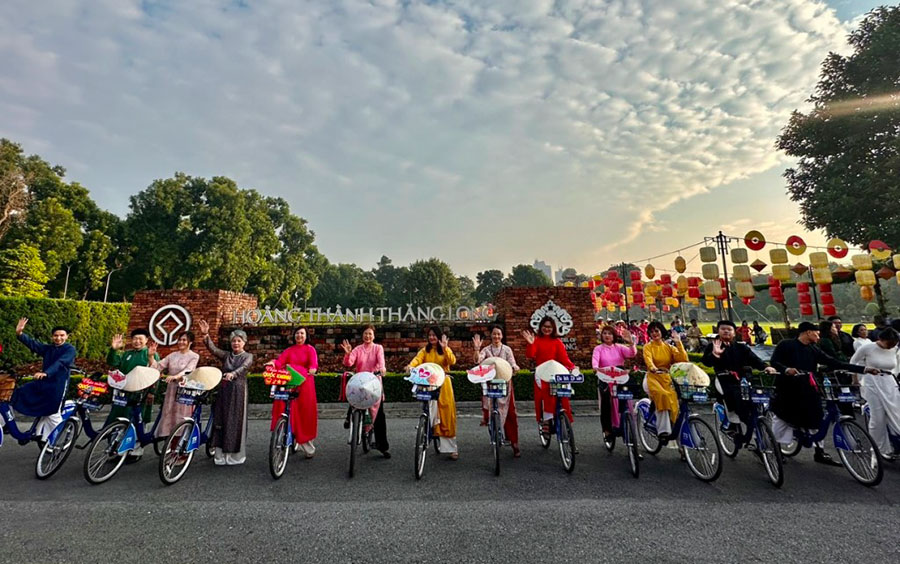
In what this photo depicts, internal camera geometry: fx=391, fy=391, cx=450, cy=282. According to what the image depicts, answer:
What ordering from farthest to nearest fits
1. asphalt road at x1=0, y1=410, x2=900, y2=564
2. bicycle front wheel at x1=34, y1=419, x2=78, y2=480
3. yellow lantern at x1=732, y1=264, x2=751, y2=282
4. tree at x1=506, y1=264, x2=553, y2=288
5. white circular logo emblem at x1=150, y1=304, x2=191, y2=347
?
tree at x1=506, y1=264, x2=553, y2=288
yellow lantern at x1=732, y1=264, x2=751, y2=282
white circular logo emblem at x1=150, y1=304, x2=191, y2=347
bicycle front wheel at x1=34, y1=419, x2=78, y2=480
asphalt road at x1=0, y1=410, x2=900, y2=564

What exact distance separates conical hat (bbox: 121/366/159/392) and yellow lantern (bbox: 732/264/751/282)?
19.2 meters

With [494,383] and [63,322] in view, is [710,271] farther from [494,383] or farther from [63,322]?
[63,322]

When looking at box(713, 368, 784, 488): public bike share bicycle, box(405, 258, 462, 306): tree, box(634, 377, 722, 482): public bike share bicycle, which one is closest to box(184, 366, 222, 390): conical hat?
box(634, 377, 722, 482): public bike share bicycle

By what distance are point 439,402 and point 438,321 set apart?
5981 millimetres

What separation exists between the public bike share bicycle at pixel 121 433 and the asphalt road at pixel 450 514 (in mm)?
216

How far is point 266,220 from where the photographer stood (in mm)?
31719

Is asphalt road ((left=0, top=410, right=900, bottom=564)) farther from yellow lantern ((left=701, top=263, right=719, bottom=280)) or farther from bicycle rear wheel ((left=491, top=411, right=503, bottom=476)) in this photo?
yellow lantern ((left=701, top=263, right=719, bottom=280))

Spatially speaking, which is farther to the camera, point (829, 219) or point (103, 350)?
point (829, 219)

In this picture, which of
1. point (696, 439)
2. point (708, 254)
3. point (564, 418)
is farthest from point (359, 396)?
point (708, 254)

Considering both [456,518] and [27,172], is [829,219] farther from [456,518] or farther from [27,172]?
[27,172]

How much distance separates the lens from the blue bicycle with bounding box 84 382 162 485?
4.41m

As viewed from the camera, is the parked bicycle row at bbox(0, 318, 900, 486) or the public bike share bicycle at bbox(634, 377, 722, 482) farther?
the parked bicycle row at bbox(0, 318, 900, 486)

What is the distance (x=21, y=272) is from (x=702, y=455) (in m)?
29.9

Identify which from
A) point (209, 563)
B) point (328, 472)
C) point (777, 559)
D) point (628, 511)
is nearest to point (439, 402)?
point (328, 472)
